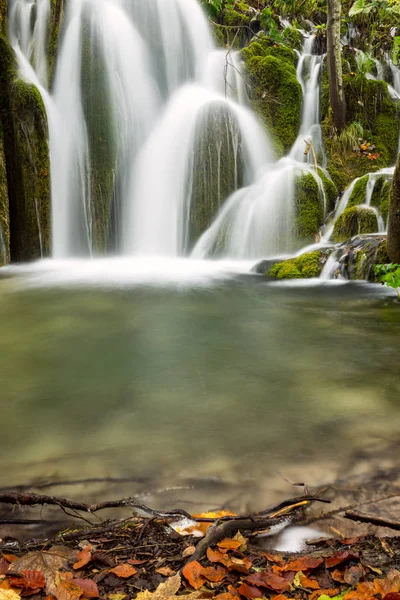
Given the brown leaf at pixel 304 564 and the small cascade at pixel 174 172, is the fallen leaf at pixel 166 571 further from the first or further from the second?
the small cascade at pixel 174 172

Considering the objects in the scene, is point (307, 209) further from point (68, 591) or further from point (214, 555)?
point (68, 591)

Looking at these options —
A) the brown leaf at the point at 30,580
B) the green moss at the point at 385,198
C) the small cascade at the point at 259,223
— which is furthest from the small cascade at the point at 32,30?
the brown leaf at the point at 30,580

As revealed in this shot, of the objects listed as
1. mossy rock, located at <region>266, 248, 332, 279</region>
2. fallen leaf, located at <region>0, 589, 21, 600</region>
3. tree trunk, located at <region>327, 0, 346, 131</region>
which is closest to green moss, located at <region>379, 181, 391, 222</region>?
mossy rock, located at <region>266, 248, 332, 279</region>

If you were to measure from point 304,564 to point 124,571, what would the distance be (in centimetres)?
57

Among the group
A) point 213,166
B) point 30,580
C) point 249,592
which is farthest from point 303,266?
point 30,580

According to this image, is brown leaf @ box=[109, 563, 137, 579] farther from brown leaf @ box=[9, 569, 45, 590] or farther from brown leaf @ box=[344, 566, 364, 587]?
brown leaf @ box=[344, 566, 364, 587]

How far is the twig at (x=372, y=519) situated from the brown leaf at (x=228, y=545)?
51cm

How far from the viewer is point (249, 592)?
1290mm

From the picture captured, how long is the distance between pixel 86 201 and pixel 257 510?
11341mm

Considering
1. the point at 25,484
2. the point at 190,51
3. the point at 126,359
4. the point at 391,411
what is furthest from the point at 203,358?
the point at 190,51

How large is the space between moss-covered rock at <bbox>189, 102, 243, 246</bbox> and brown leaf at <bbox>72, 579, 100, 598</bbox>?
37.6ft

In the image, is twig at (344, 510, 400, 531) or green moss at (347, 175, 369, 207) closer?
twig at (344, 510, 400, 531)

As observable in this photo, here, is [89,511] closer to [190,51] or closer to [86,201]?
[86,201]

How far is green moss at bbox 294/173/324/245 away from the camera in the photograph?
11.1 m
